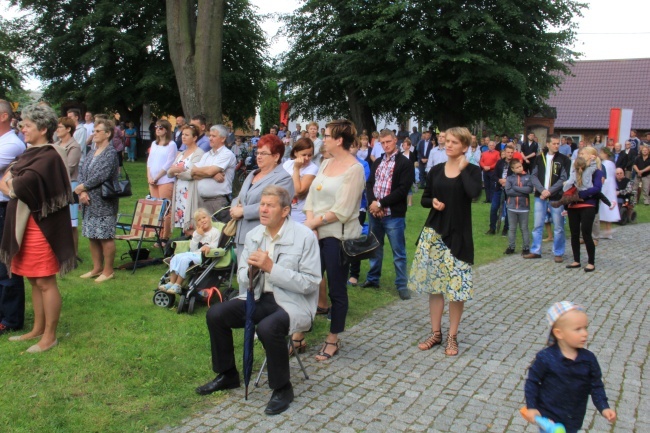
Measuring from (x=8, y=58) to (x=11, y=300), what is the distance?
31.7 m

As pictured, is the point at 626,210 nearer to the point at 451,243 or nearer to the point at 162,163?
the point at 162,163

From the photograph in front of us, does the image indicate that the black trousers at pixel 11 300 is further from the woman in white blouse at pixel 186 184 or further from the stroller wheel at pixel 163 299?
the woman in white blouse at pixel 186 184

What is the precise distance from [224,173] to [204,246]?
1590 mm

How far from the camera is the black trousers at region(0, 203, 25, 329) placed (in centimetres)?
587

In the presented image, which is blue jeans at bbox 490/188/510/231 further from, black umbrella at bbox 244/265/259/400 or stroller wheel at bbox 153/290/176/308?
black umbrella at bbox 244/265/259/400

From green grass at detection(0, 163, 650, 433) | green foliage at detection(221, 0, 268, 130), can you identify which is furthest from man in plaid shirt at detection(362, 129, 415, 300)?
green foliage at detection(221, 0, 268, 130)

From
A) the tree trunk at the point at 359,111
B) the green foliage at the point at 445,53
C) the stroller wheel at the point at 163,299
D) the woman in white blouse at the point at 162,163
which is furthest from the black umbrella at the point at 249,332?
the tree trunk at the point at 359,111

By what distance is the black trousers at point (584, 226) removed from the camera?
979cm

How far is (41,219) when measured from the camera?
17.8 feet

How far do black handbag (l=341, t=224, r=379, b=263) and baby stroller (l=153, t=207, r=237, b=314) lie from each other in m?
1.69

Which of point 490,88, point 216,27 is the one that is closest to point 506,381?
point 216,27

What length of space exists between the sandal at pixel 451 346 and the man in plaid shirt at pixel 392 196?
196 cm

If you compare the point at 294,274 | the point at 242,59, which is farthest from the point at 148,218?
the point at 242,59

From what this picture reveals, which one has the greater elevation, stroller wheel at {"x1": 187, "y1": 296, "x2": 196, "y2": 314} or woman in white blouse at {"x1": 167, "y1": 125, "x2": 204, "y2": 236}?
woman in white blouse at {"x1": 167, "y1": 125, "x2": 204, "y2": 236}
